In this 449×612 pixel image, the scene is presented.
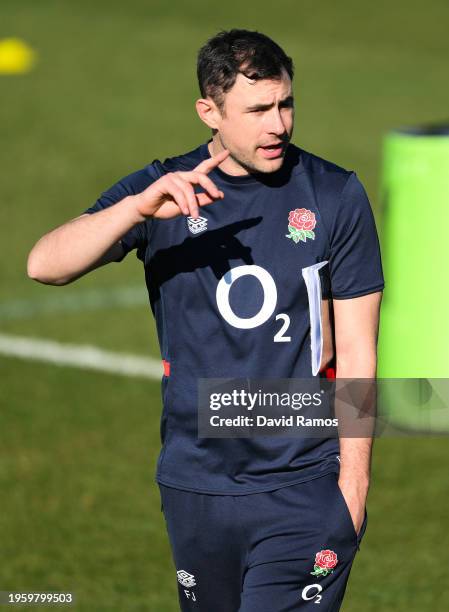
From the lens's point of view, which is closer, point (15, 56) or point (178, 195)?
point (178, 195)

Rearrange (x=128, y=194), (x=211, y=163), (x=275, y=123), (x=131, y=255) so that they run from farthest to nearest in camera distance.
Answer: (x=131, y=255) < (x=128, y=194) < (x=275, y=123) < (x=211, y=163)

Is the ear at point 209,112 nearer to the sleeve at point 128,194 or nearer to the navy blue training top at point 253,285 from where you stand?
the navy blue training top at point 253,285

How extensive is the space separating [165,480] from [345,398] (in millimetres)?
696

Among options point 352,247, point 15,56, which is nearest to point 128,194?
point 352,247

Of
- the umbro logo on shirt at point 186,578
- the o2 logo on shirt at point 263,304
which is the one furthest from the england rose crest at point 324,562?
the o2 logo on shirt at point 263,304

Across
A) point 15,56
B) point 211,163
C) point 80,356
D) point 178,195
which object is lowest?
point 80,356

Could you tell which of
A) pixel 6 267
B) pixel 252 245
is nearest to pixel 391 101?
pixel 6 267

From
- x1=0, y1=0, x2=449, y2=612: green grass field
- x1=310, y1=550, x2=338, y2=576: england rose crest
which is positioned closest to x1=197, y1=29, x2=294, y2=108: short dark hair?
x1=310, y1=550, x2=338, y2=576: england rose crest

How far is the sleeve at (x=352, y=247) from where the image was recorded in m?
4.52

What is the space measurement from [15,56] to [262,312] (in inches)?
676

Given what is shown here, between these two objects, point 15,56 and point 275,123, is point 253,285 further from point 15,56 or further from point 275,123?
point 15,56

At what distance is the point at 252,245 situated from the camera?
14.9ft

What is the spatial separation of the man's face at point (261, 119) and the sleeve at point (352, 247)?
0.29 m

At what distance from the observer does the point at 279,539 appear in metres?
4.54
